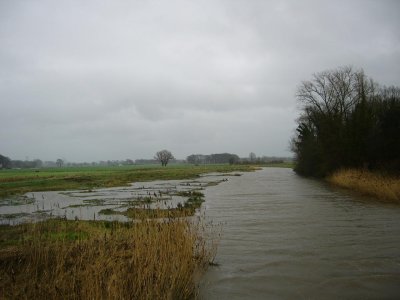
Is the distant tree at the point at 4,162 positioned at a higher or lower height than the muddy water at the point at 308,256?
higher

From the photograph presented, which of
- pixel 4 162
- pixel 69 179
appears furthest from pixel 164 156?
pixel 69 179

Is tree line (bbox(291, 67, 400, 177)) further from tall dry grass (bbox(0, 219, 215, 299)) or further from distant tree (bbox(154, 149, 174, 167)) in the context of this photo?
distant tree (bbox(154, 149, 174, 167))

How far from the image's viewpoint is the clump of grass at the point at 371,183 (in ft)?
71.4

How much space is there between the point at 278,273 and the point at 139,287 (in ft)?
15.1

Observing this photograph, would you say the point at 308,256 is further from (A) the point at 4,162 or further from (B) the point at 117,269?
(A) the point at 4,162

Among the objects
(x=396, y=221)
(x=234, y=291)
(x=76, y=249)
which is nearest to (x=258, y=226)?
(x=396, y=221)

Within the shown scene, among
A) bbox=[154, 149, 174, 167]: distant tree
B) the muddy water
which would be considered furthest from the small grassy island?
bbox=[154, 149, 174, 167]: distant tree

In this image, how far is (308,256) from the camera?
1045 cm

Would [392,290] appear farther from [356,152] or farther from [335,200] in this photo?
[356,152]

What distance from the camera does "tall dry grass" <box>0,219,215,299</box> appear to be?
5.66m

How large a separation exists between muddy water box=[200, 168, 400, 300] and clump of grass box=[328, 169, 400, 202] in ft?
9.46

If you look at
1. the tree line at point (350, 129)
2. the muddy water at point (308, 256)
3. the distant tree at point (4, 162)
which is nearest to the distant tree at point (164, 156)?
the distant tree at point (4, 162)

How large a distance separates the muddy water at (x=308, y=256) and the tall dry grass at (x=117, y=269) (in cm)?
108

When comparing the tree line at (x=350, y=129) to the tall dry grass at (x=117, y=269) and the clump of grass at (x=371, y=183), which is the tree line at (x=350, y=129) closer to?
the clump of grass at (x=371, y=183)
